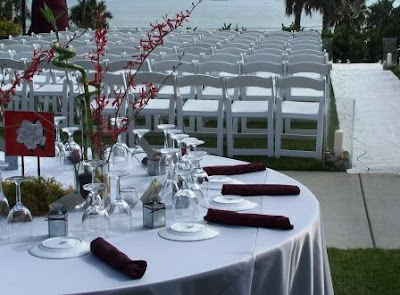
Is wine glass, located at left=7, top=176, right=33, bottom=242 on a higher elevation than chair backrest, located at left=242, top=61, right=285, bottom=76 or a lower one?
lower

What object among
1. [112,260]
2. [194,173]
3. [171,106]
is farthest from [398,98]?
[112,260]

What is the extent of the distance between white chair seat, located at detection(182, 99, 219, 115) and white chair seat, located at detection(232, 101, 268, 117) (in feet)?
0.78

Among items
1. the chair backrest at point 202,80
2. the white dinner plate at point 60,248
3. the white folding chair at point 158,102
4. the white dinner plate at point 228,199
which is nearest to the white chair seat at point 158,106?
the white folding chair at point 158,102

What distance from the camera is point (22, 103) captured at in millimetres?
10453

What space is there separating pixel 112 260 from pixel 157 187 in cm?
87

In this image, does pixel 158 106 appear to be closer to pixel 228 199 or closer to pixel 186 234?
pixel 228 199

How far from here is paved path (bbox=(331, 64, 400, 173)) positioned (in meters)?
8.80

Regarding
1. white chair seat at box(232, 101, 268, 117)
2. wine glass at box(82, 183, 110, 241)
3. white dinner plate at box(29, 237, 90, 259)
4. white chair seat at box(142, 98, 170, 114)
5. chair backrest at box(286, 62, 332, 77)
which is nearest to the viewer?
white dinner plate at box(29, 237, 90, 259)

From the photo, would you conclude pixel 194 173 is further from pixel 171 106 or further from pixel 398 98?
pixel 398 98

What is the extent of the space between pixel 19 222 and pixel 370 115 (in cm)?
1030

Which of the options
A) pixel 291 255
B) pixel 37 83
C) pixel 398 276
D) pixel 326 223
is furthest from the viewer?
pixel 37 83

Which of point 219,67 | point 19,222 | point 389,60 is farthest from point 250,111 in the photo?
point 389,60

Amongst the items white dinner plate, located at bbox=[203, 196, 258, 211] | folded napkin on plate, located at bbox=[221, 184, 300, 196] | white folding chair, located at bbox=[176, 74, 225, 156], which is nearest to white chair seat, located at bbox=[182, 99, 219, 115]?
white folding chair, located at bbox=[176, 74, 225, 156]

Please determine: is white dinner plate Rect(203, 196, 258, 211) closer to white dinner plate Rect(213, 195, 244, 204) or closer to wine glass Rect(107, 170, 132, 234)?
white dinner plate Rect(213, 195, 244, 204)
